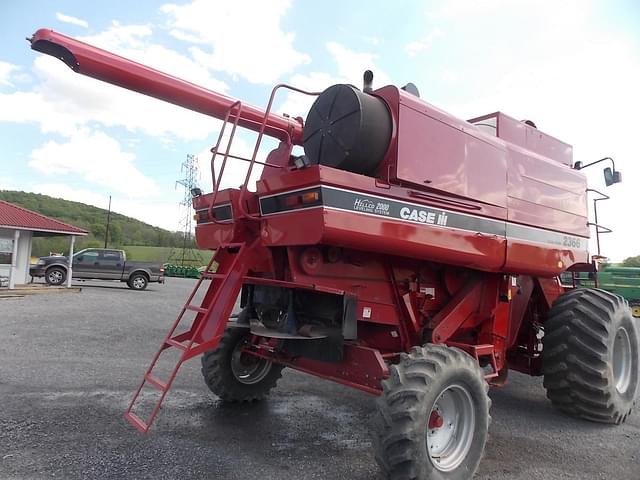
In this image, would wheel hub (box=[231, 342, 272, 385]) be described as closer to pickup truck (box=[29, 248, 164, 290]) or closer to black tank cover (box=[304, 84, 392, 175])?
black tank cover (box=[304, 84, 392, 175])

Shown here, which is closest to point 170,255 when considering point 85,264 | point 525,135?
point 85,264

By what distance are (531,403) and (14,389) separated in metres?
6.29

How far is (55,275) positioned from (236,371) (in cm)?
1851

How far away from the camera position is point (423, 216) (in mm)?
3748

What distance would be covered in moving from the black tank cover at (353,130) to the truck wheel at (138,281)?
63.0 ft

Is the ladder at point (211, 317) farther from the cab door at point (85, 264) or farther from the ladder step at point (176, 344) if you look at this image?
the cab door at point (85, 264)

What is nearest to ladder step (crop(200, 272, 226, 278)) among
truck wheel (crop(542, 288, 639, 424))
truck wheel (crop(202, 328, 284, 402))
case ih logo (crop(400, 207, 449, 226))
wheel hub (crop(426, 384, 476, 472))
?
truck wheel (crop(202, 328, 284, 402))

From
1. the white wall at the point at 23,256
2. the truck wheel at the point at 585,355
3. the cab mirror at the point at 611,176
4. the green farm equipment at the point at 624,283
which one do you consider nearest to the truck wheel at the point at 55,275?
the white wall at the point at 23,256

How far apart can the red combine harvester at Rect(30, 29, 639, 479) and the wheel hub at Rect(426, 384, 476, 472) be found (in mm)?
13

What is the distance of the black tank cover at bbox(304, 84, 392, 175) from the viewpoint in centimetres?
373

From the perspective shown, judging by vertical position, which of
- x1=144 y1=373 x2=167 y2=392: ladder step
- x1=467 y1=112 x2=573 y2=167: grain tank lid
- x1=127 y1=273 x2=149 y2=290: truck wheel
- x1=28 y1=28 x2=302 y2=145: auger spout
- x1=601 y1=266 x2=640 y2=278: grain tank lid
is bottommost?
x1=144 y1=373 x2=167 y2=392: ladder step

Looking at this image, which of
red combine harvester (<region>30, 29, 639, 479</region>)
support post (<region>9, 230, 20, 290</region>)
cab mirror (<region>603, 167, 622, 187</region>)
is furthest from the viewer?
support post (<region>9, 230, 20, 290</region>)

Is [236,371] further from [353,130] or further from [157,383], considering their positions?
[353,130]

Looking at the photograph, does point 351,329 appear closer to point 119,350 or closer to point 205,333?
point 205,333
